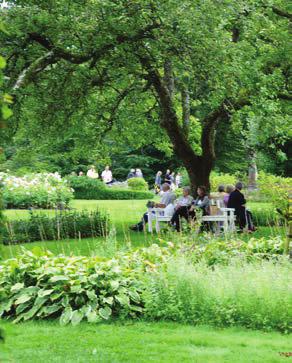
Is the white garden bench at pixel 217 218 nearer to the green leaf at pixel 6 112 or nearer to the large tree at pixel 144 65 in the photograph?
the large tree at pixel 144 65

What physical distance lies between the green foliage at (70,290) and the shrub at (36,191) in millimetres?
13611

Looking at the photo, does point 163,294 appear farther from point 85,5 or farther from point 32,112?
point 32,112

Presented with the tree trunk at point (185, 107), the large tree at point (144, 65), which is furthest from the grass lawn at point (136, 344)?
the tree trunk at point (185, 107)

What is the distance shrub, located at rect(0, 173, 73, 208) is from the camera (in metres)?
21.4

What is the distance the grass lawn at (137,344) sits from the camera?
5543 mm

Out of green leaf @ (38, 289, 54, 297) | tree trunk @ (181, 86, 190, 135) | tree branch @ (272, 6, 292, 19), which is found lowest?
green leaf @ (38, 289, 54, 297)

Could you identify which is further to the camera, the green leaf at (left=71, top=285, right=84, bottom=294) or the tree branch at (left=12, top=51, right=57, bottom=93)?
the tree branch at (left=12, top=51, right=57, bottom=93)

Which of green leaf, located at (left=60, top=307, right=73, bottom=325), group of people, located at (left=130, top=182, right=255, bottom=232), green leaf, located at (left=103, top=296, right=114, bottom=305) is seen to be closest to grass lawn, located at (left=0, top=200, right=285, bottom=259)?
group of people, located at (left=130, top=182, right=255, bottom=232)

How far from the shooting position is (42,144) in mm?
16219

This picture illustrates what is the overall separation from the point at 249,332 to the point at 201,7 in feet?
22.2

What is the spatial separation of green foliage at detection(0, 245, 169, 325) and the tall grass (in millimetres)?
299

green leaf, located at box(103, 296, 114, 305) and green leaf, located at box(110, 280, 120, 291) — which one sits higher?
green leaf, located at box(110, 280, 120, 291)

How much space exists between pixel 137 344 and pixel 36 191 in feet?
53.0

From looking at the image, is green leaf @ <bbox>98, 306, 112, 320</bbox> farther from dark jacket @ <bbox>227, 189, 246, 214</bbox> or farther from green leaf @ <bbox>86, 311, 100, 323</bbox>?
dark jacket @ <bbox>227, 189, 246, 214</bbox>
